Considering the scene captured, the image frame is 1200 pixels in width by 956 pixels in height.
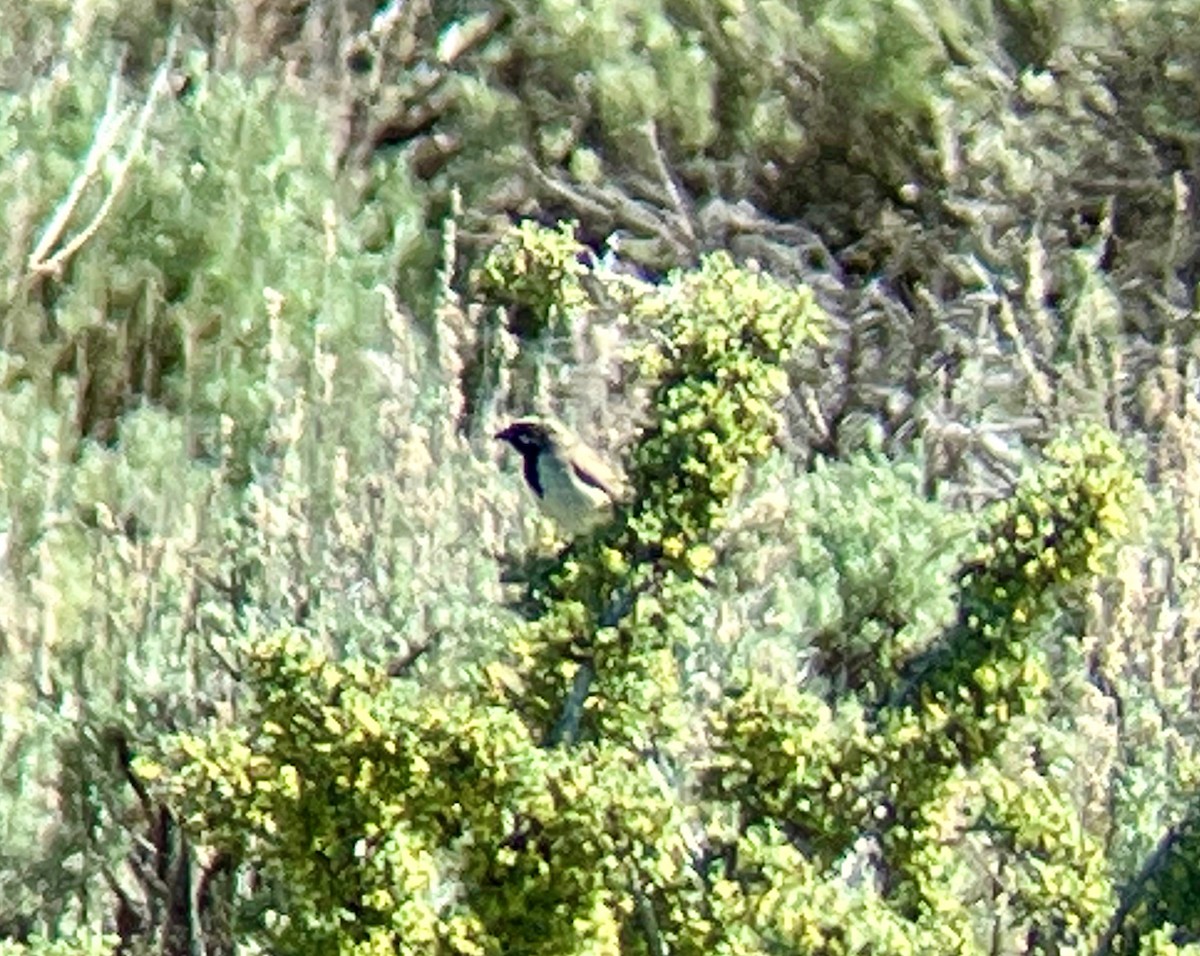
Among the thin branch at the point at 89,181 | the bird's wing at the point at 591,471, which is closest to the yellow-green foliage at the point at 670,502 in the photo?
the bird's wing at the point at 591,471

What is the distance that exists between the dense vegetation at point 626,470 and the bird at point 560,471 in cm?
14

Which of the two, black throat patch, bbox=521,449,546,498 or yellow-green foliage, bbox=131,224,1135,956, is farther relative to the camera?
black throat patch, bbox=521,449,546,498

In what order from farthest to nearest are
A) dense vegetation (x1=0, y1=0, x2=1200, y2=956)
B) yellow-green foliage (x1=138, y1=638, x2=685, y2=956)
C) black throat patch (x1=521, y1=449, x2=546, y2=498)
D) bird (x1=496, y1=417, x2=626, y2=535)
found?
black throat patch (x1=521, y1=449, x2=546, y2=498), bird (x1=496, y1=417, x2=626, y2=535), dense vegetation (x1=0, y1=0, x2=1200, y2=956), yellow-green foliage (x1=138, y1=638, x2=685, y2=956)

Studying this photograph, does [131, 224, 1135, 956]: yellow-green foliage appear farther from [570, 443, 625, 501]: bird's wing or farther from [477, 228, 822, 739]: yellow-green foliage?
[570, 443, 625, 501]: bird's wing

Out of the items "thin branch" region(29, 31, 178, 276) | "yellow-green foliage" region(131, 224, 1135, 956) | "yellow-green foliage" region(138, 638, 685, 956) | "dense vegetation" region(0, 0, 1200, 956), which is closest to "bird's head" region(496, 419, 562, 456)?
"dense vegetation" region(0, 0, 1200, 956)

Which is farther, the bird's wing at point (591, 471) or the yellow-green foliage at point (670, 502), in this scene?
the bird's wing at point (591, 471)

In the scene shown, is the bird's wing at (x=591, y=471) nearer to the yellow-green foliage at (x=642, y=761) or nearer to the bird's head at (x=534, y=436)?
the bird's head at (x=534, y=436)

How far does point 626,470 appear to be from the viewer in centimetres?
523

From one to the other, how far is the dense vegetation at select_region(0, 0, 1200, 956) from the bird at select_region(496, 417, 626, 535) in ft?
0.47

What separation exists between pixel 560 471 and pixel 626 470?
117cm

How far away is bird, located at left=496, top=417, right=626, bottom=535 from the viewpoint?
6109 mm

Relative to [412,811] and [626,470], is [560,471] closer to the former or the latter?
[626,470]

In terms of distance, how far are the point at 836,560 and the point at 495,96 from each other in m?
3.45

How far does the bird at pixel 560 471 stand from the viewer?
241 inches
